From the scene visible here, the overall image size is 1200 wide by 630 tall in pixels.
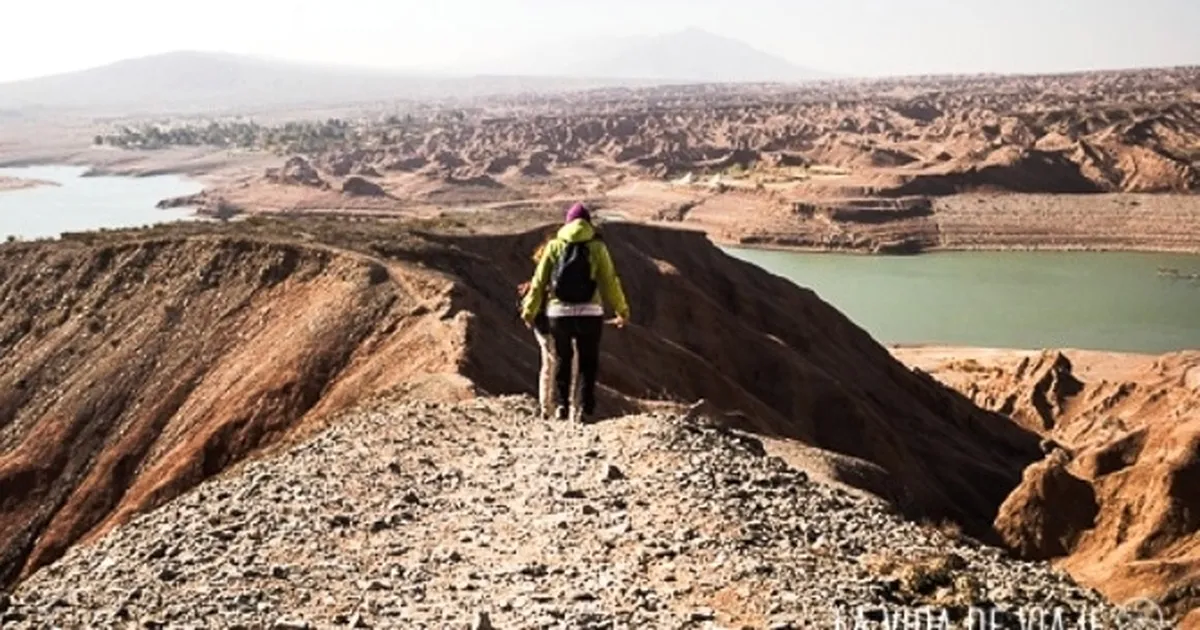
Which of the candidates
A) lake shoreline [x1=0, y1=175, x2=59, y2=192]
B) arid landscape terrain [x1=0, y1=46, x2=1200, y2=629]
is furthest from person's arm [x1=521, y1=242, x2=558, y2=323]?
lake shoreline [x1=0, y1=175, x2=59, y2=192]

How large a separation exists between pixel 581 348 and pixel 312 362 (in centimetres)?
963

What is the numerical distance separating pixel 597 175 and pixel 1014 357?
218ft

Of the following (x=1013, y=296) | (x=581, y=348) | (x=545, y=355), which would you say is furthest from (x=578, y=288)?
(x=1013, y=296)

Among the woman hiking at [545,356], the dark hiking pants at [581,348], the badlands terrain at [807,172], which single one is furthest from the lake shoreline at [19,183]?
the dark hiking pants at [581,348]

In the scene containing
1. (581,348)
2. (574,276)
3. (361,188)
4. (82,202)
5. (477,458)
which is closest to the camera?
(477,458)

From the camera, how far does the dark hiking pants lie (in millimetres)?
9484

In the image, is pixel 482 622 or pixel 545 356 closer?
pixel 482 622

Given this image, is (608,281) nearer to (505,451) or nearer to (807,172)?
(505,451)

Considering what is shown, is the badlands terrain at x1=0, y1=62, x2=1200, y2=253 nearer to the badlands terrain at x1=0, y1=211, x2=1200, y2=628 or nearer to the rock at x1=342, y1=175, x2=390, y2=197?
the rock at x1=342, y1=175, x2=390, y2=197

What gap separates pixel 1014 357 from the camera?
41.9m

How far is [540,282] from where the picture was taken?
9477mm

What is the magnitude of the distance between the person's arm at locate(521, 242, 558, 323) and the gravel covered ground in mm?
1163

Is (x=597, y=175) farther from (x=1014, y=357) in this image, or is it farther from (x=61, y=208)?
(x=1014, y=357)

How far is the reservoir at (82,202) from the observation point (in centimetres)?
7844
